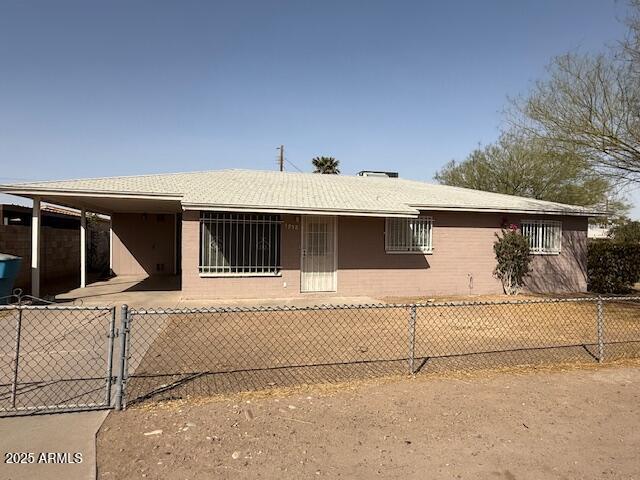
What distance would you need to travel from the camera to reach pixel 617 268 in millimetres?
15734

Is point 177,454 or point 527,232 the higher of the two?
point 527,232

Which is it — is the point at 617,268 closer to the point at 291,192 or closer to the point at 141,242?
the point at 291,192

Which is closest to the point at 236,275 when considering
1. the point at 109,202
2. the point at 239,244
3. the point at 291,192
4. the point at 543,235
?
the point at 239,244

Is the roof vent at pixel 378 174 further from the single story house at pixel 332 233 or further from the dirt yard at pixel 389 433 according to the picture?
the dirt yard at pixel 389 433

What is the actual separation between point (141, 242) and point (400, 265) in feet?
33.4

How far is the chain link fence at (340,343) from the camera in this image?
515 centimetres

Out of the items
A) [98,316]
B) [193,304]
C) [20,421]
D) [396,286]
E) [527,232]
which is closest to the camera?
[20,421]

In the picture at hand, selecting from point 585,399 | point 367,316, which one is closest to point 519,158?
point 367,316

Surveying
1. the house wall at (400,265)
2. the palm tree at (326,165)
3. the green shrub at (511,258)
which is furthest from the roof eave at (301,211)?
the palm tree at (326,165)

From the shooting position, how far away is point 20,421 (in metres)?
3.84

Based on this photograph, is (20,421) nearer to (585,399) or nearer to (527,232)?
(585,399)

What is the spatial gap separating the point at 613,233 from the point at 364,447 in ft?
92.5

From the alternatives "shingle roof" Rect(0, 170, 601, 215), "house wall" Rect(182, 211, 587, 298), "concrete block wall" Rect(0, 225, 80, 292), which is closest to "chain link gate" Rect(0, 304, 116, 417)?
"house wall" Rect(182, 211, 587, 298)

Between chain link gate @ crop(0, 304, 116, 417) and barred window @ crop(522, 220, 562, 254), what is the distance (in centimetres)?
1239
